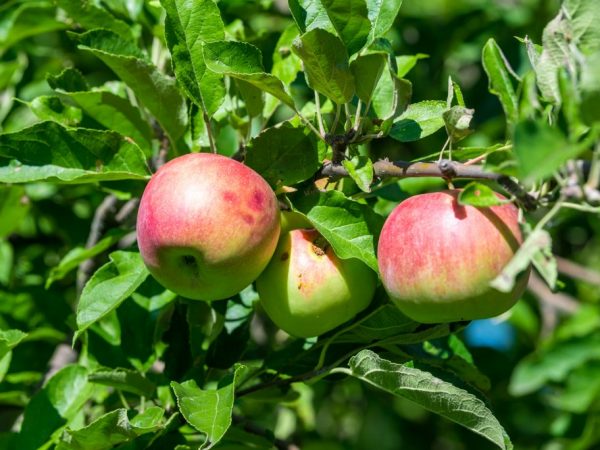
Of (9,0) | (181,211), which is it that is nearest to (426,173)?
(181,211)

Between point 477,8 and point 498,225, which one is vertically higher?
point 498,225

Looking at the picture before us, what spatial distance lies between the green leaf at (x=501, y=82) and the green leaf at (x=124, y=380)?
0.79 metres

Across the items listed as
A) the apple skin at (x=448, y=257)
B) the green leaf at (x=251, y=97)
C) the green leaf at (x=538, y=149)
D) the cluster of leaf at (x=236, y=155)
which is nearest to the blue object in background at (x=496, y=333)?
the cluster of leaf at (x=236, y=155)

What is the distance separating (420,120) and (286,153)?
240 mm

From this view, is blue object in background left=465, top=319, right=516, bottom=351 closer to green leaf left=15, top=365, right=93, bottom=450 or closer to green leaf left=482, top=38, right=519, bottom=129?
green leaf left=15, top=365, right=93, bottom=450

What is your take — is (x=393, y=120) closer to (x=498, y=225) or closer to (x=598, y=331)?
(x=498, y=225)

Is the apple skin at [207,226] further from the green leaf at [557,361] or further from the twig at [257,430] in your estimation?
the green leaf at [557,361]

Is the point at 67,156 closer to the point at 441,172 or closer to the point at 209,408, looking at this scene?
the point at 209,408

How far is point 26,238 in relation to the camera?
2.64 m

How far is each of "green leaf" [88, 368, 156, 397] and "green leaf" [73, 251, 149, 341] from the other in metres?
0.11

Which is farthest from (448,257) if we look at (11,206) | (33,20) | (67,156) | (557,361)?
(557,361)

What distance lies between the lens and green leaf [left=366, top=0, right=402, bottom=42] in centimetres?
136

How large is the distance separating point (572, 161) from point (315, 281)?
17.3 inches

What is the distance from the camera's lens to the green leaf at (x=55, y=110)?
1595 mm
